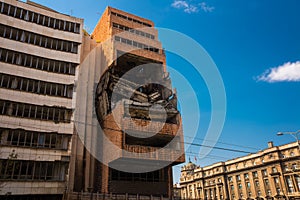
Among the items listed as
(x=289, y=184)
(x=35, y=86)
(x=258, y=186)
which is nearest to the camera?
(x=35, y=86)

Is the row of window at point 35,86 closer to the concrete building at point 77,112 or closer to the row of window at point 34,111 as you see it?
the concrete building at point 77,112

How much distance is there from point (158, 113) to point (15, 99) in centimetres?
1820

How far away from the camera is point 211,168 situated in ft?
289

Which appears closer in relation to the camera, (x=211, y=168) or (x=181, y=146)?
(x=181, y=146)

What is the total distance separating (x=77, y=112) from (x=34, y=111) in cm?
565

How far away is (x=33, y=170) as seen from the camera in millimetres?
29141

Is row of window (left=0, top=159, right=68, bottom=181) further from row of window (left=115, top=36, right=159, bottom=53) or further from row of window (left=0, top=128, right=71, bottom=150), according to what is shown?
row of window (left=115, top=36, right=159, bottom=53)

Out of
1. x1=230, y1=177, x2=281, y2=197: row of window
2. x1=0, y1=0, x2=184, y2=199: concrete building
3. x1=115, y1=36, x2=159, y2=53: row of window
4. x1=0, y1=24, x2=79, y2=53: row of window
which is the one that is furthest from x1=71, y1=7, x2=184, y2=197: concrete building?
x1=230, y1=177, x2=281, y2=197: row of window

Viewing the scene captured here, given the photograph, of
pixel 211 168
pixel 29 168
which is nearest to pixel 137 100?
pixel 29 168

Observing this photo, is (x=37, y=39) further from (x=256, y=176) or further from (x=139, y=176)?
(x=256, y=176)

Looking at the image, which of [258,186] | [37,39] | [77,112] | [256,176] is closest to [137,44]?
[77,112]

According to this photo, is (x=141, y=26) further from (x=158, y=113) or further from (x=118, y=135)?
(x=118, y=135)

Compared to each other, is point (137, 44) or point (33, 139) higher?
point (137, 44)

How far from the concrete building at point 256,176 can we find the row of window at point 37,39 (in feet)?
188
